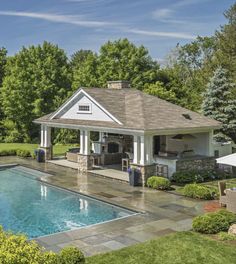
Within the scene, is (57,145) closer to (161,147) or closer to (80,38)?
(80,38)

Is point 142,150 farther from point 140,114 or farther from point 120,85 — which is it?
point 120,85

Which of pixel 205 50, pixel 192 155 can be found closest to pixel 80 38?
pixel 192 155

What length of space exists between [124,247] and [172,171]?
11.3m

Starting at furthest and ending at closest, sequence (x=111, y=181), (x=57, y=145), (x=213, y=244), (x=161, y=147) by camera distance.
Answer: (x=57, y=145)
(x=161, y=147)
(x=111, y=181)
(x=213, y=244)

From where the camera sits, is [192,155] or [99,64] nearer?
[192,155]

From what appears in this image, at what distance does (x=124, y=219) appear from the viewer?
50.9 feet

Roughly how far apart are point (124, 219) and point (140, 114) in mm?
9977

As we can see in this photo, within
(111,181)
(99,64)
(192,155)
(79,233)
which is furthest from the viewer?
(99,64)

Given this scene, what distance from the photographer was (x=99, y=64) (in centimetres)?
4747

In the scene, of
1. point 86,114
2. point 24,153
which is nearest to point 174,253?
point 86,114

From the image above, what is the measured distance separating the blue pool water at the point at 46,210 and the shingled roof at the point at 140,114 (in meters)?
5.49

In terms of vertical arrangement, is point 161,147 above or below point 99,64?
below

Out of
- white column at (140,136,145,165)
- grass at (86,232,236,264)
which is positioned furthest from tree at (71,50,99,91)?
grass at (86,232,236,264)

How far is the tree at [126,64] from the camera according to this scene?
44.6 meters
